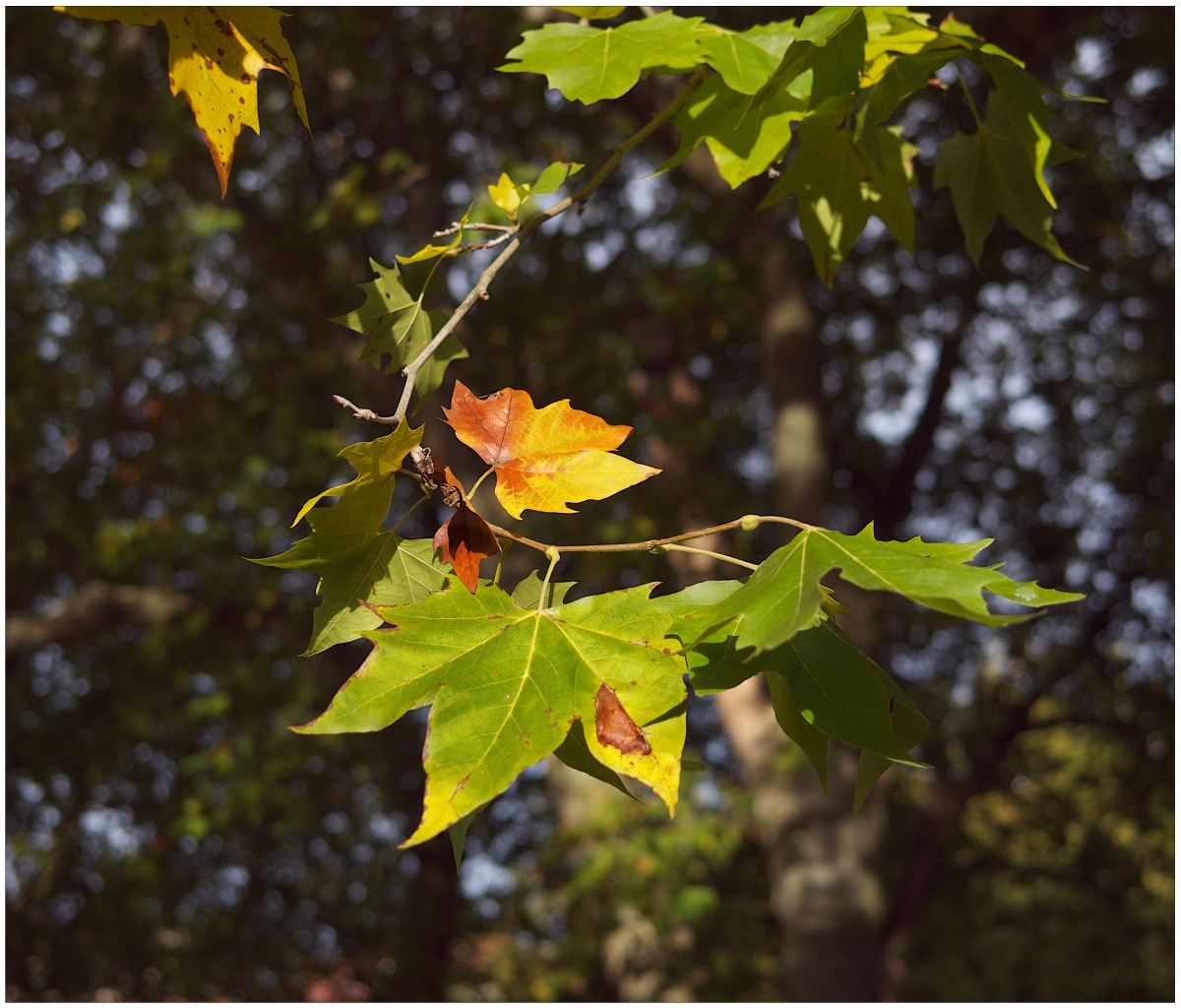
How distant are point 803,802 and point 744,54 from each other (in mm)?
3794

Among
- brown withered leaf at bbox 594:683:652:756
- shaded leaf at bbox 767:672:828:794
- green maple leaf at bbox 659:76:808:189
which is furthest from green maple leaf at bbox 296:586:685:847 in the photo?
green maple leaf at bbox 659:76:808:189

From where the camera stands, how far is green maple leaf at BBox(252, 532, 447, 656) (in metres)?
0.75

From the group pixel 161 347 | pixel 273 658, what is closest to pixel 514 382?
pixel 273 658

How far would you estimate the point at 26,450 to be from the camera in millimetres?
5332

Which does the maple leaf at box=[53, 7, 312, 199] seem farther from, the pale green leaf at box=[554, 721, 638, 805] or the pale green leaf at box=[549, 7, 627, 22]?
the pale green leaf at box=[554, 721, 638, 805]

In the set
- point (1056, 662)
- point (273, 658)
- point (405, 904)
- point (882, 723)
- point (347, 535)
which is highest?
point (347, 535)

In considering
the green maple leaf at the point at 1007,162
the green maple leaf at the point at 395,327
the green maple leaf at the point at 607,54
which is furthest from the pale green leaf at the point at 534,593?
the green maple leaf at the point at 1007,162

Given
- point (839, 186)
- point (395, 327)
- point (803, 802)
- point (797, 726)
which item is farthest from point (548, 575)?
point (803, 802)

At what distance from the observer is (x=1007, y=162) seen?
111cm

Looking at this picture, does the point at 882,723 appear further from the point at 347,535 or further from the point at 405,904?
the point at 405,904

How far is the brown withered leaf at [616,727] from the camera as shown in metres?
0.65

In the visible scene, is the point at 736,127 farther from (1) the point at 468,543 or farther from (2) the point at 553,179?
(1) the point at 468,543

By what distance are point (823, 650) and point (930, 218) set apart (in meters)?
5.64

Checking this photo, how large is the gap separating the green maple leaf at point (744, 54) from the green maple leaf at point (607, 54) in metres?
0.02
